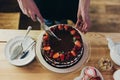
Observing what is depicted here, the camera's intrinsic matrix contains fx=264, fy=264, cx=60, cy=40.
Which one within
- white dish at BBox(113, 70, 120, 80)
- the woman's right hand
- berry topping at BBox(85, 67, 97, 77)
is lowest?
white dish at BBox(113, 70, 120, 80)

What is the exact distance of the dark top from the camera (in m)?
A: 1.37

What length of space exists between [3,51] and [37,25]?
80 cm

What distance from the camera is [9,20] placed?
1.80 metres

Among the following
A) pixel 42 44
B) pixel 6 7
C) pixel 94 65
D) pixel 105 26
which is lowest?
pixel 105 26

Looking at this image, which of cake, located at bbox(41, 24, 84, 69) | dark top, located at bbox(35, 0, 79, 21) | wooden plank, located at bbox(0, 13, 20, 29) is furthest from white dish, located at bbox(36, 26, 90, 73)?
wooden plank, located at bbox(0, 13, 20, 29)

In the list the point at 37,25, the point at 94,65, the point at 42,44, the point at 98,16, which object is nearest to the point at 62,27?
the point at 42,44

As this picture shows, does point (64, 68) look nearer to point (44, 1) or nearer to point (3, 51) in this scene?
point (3, 51)

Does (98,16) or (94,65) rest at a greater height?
(94,65)

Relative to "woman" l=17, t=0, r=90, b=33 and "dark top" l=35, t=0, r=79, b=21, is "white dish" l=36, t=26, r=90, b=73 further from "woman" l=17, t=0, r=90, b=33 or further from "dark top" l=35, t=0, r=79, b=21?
"dark top" l=35, t=0, r=79, b=21

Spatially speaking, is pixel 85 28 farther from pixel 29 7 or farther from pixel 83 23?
pixel 29 7

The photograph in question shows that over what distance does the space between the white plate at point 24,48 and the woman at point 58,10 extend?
122 mm

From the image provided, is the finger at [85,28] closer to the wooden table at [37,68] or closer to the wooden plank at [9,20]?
the wooden table at [37,68]

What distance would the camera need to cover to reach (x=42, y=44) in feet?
3.58

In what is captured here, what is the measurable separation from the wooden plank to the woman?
353 millimetres
